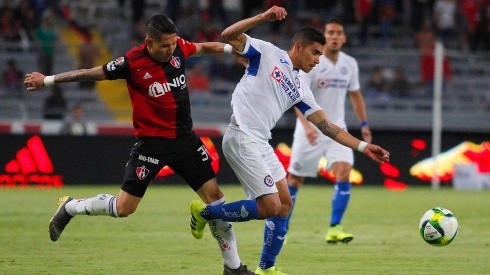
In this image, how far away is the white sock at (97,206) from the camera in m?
9.86

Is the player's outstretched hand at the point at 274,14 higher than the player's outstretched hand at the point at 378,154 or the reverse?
higher

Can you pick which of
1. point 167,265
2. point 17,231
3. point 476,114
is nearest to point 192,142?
point 167,265

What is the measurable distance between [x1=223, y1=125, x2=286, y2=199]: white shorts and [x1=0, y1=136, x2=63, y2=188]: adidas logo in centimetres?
1264

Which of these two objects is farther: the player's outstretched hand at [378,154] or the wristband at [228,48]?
the wristband at [228,48]

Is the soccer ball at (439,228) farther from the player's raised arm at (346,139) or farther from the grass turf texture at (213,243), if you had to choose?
the player's raised arm at (346,139)

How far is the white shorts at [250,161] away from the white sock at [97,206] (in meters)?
1.18

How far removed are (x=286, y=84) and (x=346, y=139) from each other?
75 centimetres

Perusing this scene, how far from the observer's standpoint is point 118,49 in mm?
23250

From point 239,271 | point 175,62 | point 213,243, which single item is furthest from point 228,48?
point 213,243

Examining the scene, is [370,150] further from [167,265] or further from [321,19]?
[321,19]

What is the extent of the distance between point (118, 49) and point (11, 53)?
2280 millimetres

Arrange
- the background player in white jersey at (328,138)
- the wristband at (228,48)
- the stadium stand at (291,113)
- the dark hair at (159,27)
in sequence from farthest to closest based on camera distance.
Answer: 1. the stadium stand at (291,113)
2. the background player in white jersey at (328,138)
3. the wristband at (228,48)
4. the dark hair at (159,27)

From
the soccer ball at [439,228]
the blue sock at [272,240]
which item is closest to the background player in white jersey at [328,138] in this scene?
the soccer ball at [439,228]

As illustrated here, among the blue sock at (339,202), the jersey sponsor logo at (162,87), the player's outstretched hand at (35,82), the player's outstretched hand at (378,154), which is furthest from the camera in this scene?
the blue sock at (339,202)
